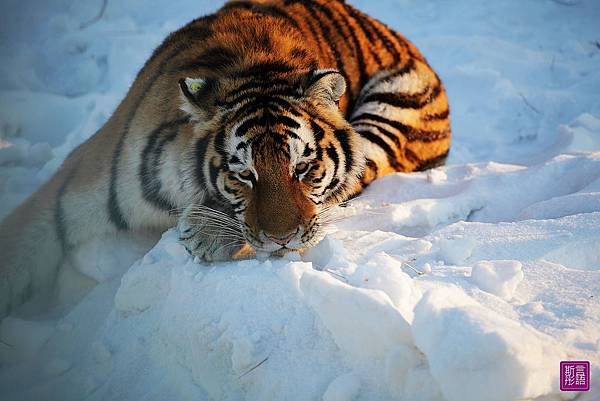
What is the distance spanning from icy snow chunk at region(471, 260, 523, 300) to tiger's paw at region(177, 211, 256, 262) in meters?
0.77

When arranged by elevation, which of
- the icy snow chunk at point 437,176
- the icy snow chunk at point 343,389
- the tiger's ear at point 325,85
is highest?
the tiger's ear at point 325,85

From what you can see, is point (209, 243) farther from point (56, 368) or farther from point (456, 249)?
point (456, 249)

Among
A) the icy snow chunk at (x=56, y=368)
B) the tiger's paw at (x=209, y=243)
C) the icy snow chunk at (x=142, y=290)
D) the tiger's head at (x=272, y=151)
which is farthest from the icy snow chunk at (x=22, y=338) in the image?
the tiger's head at (x=272, y=151)

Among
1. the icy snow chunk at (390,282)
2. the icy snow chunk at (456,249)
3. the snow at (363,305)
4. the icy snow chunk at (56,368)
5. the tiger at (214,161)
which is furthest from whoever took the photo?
the tiger at (214,161)

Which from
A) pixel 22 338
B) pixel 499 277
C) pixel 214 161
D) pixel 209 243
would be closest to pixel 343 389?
pixel 499 277

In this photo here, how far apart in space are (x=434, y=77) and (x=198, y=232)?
181cm

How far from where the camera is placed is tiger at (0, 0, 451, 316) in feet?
6.04

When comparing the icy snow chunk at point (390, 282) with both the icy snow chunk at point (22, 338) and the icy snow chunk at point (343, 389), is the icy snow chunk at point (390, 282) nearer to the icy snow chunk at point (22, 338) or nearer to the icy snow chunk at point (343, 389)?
the icy snow chunk at point (343, 389)

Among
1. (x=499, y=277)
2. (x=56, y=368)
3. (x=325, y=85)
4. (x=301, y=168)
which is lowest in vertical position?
(x=56, y=368)

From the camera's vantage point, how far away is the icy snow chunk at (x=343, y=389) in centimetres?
123

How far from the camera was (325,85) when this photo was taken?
2.02m

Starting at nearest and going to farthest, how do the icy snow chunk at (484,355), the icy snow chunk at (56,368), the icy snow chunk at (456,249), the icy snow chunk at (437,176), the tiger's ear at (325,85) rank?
the icy snow chunk at (484,355), the icy snow chunk at (56,368), the icy snow chunk at (456,249), the tiger's ear at (325,85), the icy snow chunk at (437,176)

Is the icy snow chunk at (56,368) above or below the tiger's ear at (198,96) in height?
below

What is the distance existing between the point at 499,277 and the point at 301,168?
741mm
